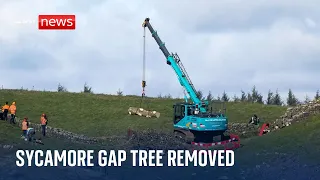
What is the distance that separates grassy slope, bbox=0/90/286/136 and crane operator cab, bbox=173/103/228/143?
774cm

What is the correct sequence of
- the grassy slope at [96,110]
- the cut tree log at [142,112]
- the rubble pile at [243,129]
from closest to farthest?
the rubble pile at [243,129] → the grassy slope at [96,110] → the cut tree log at [142,112]

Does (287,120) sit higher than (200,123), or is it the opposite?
(287,120)

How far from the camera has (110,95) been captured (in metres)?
67.8

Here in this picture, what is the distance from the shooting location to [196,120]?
42.2m

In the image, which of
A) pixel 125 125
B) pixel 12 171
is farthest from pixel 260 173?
pixel 125 125

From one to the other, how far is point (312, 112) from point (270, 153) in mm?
10019

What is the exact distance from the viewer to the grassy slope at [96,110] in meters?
53.2

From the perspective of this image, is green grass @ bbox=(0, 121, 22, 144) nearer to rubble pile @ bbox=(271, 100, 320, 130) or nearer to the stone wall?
the stone wall

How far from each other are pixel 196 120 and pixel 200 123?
17.1 inches

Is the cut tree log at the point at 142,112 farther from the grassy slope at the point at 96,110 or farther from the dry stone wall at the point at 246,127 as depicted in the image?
the dry stone wall at the point at 246,127

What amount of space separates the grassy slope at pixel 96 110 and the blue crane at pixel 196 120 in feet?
22.4

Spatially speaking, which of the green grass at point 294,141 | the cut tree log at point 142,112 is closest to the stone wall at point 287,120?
the green grass at point 294,141

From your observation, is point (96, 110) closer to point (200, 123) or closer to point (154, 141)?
point (154, 141)

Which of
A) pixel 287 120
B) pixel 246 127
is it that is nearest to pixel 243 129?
pixel 246 127
